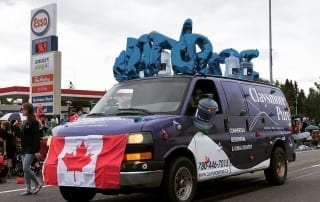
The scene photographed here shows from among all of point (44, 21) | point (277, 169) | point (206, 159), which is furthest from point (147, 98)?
point (44, 21)

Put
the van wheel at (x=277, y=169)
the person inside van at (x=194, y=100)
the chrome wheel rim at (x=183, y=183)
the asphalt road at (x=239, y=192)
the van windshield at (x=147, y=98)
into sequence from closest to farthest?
the chrome wheel rim at (x=183, y=183) < the van windshield at (x=147, y=98) < the person inside van at (x=194, y=100) < the asphalt road at (x=239, y=192) < the van wheel at (x=277, y=169)

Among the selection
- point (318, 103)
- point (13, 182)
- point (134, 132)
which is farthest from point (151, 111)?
point (318, 103)

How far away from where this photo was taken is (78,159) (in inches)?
307

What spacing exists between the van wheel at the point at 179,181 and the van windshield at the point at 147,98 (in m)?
0.82

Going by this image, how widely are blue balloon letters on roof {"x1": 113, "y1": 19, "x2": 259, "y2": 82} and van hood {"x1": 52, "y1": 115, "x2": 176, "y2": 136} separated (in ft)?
54.6

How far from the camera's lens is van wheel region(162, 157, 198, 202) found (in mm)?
7758

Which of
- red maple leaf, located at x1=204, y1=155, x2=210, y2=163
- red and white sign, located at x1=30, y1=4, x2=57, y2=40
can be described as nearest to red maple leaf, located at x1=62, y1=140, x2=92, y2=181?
red maple leaf, located at x1=204, y1=155, x2=210, y2=163

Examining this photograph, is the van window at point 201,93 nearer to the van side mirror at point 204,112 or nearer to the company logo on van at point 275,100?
the van side mirror at point 204,112

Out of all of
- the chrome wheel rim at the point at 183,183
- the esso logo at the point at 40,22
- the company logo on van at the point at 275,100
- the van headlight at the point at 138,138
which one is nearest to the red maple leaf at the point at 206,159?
the chrome wheel rim at the point at 183,183

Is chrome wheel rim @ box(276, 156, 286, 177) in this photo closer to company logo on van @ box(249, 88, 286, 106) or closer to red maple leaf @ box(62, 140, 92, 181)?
company logo on van @ box(249, 88, 286, 106)

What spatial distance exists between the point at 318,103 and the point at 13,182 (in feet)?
250

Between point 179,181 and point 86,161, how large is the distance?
141cm

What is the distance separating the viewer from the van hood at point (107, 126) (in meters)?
7.55

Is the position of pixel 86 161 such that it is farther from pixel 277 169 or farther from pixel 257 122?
pixel 277 169
